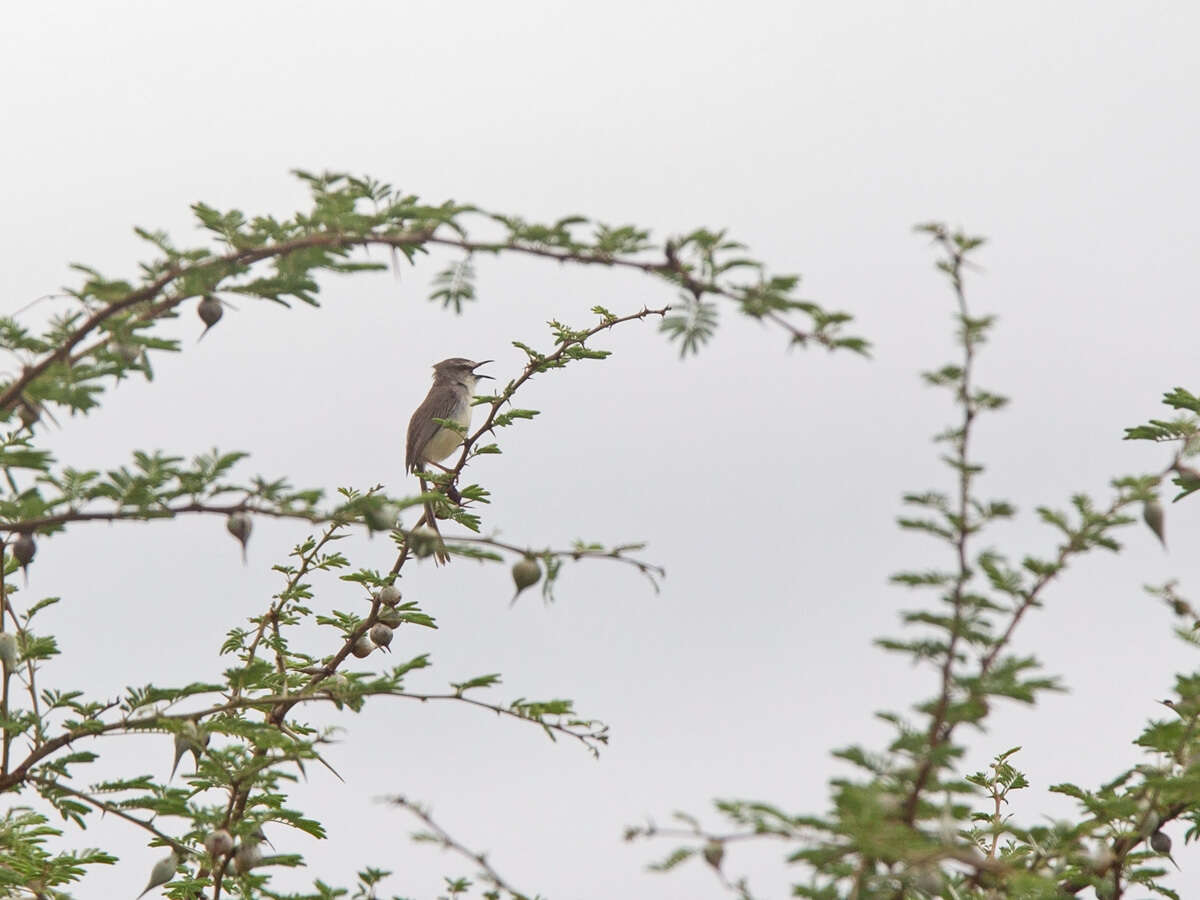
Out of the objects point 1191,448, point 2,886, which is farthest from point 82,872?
point 1191,448

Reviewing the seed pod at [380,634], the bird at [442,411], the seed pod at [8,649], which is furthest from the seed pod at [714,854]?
the bird at [442,411]

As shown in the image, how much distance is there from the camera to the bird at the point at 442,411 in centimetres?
1422

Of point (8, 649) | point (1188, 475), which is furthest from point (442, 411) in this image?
point (1188, 475)

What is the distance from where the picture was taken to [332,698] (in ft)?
17.1

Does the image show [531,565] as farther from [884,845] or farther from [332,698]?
[884,845]

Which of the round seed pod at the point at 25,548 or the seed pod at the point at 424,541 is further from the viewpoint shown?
the seed pod at the point at 424,541

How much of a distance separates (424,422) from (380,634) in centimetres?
771

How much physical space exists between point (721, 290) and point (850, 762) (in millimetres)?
1284

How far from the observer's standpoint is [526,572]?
4922mm

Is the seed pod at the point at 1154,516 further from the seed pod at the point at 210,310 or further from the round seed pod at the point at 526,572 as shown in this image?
the seed pod at the point at 210,310

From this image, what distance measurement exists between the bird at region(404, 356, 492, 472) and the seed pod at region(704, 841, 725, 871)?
33.0 feet

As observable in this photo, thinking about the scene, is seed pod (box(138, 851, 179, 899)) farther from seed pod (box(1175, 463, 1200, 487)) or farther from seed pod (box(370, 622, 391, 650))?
seed pod (box(1175, 463, 1200, 487))

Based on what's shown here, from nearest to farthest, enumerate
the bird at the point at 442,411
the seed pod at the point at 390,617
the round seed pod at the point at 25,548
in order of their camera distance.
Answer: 1. the round seed pod at the point at 25,548
2. the seed pod at the point at 390,617
3. the bird at the point at 442,411

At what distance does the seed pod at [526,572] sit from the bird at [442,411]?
29.0 feet
